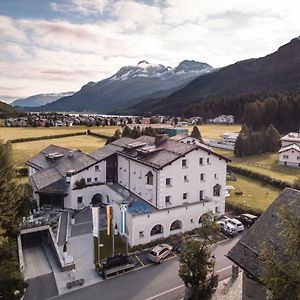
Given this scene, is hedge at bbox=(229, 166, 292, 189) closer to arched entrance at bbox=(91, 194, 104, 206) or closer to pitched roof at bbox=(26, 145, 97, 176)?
arched entrance at bbox=(91, 194, 104, 206)

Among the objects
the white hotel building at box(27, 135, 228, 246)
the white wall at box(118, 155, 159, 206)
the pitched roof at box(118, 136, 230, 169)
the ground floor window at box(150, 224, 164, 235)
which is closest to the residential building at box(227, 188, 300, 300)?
the white hotel building at box(27, 135, 228, 246)

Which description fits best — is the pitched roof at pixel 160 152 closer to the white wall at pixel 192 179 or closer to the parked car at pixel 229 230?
the white wall at pixel 192 179

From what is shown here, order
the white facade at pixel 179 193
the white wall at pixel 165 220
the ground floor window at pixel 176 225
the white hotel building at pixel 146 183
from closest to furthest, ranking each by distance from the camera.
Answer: the white wall at pixel 165 220
the white facade at pixel 179 193
the white hotel building at pixel 146 183
the ground floor window at pixel 176 225

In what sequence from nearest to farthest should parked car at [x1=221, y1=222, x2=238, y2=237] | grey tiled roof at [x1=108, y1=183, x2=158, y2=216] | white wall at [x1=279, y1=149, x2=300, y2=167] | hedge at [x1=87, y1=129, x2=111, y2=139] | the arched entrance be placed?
grey tiled roof at [x1=108, y1=183, x2=158, y2=216] → parked car at [x1=221, y1=222, x2=238, y2=237] → the arched entrance → white wall at [x1=279, y1=149, x2=300, y2=167] → hedge at [x1=87, y1=129, x2=111, y2=139]

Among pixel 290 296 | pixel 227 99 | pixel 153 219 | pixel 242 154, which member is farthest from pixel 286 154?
pixel 227 99

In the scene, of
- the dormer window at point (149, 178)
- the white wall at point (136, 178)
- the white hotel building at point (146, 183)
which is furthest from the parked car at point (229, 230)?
the dormer window at point (149, 178)

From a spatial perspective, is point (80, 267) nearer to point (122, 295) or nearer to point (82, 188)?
point (122, 295)

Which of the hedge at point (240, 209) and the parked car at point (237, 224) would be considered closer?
the parked car at point (237, 224)
